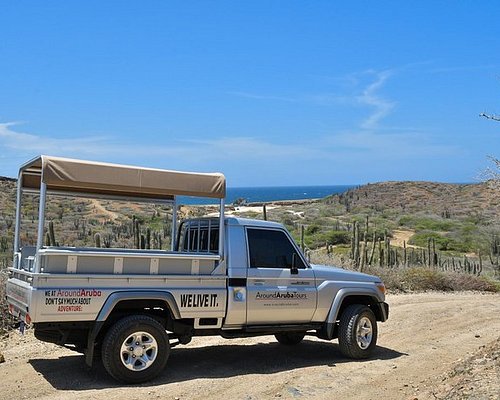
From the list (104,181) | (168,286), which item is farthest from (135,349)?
(104,181)

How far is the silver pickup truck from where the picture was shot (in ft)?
26.6

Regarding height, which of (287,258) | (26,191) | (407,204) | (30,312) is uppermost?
(407,204)

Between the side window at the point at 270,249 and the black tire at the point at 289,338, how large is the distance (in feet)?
5.82

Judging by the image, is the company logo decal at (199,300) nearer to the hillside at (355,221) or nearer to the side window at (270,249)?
the side window at (270,249)

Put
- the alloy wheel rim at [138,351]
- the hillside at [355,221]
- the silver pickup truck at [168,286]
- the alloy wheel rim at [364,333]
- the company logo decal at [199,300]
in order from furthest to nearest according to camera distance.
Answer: the hillside at [355,221], the alloy wheel rim at [364,333], the company logo decal at [199,300], the alloy wheel rim at [138,351], the silver pickup truck at [168,286]

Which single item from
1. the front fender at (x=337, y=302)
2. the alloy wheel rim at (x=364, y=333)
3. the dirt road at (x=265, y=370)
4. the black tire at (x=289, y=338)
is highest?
the front fender at (x=337, y=302)

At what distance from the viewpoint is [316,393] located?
8.28 meters

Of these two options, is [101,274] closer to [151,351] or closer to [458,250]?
[151,351]

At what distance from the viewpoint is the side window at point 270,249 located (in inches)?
383

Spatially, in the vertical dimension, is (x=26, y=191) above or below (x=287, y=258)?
above

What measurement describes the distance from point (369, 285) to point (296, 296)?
5.25 feet

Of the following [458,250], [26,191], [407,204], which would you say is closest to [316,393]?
[26,191]

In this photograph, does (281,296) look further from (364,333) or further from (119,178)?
(119,178)

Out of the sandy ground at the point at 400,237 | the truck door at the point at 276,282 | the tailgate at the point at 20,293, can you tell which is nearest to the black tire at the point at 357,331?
the truck door at the point at 276,282
